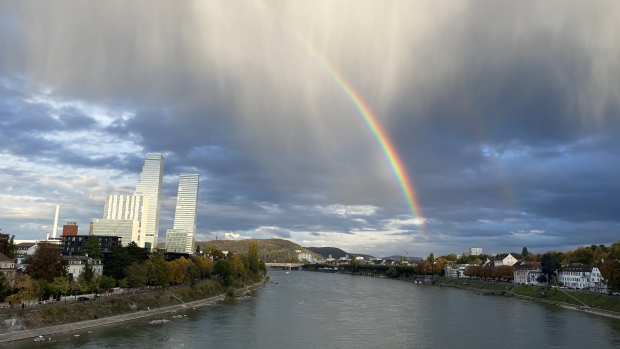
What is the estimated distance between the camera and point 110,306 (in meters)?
67.5

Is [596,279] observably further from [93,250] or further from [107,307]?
[93,250]

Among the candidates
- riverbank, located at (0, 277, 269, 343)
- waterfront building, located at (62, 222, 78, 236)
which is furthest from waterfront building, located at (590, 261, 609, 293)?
waterfront building, located at (62, 222, 78, 236)

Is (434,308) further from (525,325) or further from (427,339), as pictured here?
(427,339)

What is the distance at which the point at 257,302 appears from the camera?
9956 cm

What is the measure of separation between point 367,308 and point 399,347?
4014cm

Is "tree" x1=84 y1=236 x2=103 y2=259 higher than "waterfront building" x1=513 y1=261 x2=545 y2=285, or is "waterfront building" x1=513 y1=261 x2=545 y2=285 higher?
"tree" x1=84 y1=236 x2=103 y2=259

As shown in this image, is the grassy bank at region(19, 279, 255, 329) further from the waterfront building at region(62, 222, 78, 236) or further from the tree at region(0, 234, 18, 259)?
the waterfront building at region(62, 222, 78, 236)

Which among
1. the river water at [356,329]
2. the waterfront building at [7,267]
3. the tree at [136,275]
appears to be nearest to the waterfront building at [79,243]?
the tree at [136,275]

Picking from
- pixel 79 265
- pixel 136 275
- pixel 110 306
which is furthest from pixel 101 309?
pixel 79 265

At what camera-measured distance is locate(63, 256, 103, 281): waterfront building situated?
81438mm

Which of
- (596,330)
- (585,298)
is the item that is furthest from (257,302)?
(585,298)

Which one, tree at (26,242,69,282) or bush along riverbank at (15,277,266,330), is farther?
tree at (26,242,69,282)

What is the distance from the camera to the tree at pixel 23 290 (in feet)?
184

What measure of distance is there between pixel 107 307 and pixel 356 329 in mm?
40662
